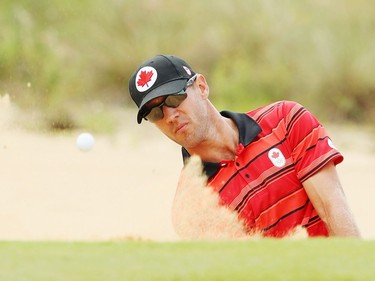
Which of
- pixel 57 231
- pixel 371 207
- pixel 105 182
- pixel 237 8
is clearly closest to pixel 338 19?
pixel 237 8

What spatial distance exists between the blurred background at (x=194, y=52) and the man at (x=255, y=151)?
7.63m

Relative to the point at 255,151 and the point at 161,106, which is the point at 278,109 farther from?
the point at 161,106

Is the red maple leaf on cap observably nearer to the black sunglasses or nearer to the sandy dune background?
the black sunglasses

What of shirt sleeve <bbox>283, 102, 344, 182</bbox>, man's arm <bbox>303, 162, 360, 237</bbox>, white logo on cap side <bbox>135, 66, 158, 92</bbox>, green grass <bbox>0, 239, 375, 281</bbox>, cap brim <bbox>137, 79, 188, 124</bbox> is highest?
white logo on cap side <bbox>135, 66, 158, 92</bbox>

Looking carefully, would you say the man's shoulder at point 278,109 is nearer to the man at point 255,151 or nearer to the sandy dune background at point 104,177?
the man at point 255,151

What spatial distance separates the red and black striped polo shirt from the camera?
343 cm

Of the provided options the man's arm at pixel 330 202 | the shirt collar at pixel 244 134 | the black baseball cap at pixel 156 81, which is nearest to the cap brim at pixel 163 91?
the black baseball cap at pixel 156 81

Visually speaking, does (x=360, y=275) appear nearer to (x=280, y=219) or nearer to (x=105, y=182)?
(x=280, y=219)

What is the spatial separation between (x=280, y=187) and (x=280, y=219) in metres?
0.11

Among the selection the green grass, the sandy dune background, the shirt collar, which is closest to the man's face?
the shirt collar

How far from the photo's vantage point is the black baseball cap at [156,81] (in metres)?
3.47

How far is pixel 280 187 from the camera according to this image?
137 inches

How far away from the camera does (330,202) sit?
10.9 feet

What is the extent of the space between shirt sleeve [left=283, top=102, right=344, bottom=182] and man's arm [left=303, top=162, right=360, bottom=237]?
3 cm
